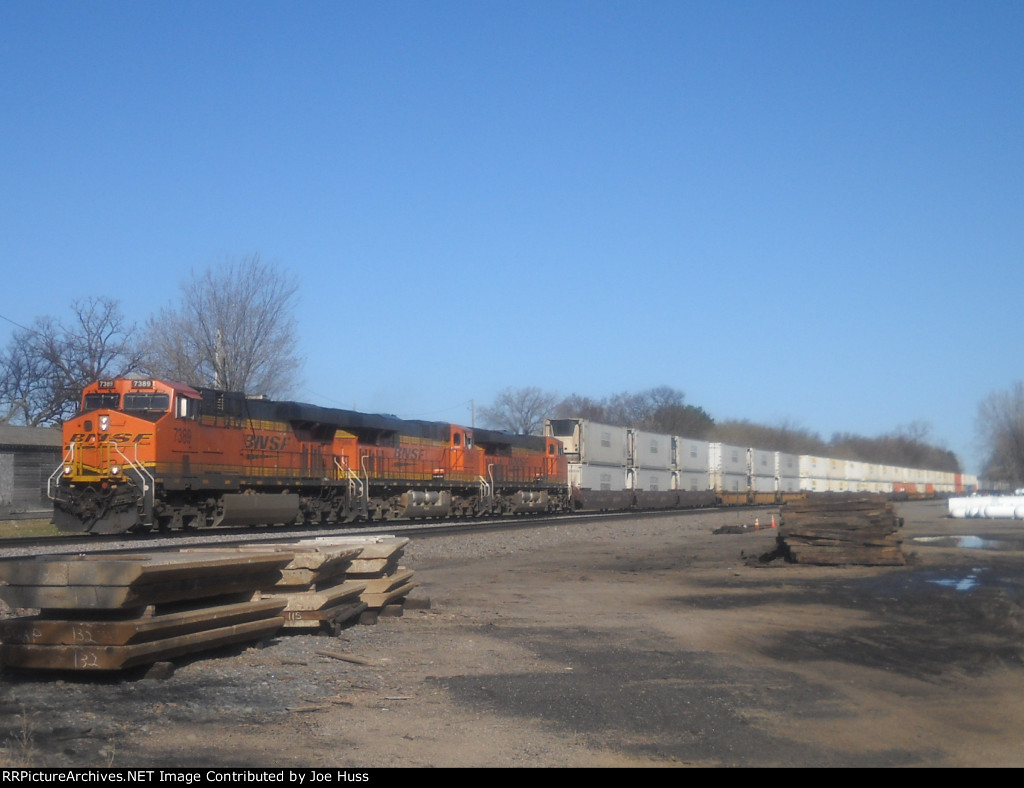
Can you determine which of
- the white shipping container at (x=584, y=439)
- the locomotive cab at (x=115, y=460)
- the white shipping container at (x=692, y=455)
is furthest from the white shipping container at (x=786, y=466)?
the locomotive cab at (x=115, y=460)

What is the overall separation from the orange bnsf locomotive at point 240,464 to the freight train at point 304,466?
33 millimetres

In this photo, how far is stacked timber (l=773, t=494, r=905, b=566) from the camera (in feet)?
51.3

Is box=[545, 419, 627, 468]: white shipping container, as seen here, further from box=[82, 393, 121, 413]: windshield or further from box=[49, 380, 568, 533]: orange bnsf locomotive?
box=[82, 393, 121, 413]: windshield

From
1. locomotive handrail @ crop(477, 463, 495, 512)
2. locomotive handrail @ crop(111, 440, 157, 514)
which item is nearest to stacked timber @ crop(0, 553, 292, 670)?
locomotive handrail @ crop(111, 440, 157, 514)

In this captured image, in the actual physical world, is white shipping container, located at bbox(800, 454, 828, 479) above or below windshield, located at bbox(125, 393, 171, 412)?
below

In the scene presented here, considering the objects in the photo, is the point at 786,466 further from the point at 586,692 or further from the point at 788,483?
the point at 586,692

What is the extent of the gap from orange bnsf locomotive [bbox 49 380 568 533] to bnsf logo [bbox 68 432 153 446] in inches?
0.9

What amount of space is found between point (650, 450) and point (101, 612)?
39938mm

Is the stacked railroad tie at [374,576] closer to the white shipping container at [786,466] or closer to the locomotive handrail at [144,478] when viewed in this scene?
the locomotive handrail at [144,478]

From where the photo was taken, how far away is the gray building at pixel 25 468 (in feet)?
119

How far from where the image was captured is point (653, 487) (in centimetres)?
4509

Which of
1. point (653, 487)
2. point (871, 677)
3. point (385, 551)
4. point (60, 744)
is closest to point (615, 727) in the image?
point (871, 677)

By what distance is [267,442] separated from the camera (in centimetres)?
2397
